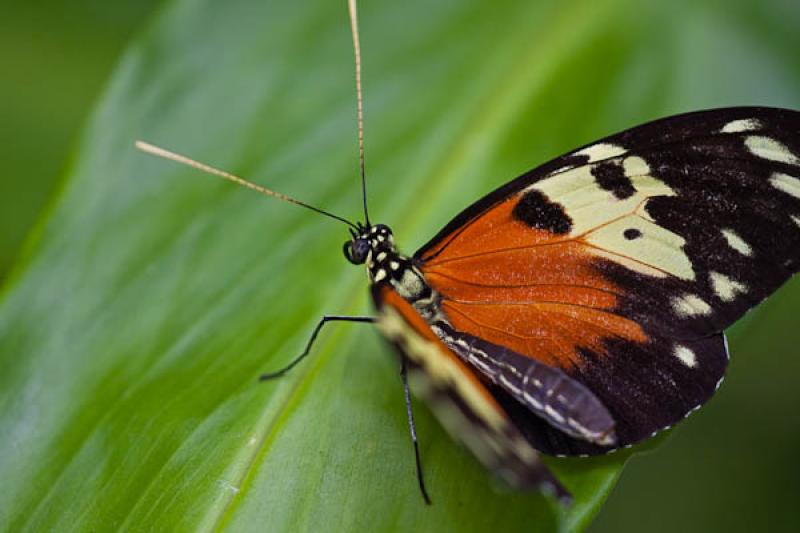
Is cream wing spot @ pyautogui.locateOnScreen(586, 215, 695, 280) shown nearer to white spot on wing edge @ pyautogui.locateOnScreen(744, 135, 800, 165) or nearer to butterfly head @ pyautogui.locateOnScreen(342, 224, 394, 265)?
white spot on wing edge @ pyautogui.locateOnScreen(744, 135, 800, 165)

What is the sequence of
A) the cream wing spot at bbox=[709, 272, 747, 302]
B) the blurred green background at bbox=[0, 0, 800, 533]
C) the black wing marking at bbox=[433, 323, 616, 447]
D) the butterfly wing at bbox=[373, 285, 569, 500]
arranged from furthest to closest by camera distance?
the blurred green background at bbox=[0, 0, 800, 533] → the cream wing spot at bbox=[709, 272, 747, 302] → the black wing marking at bbox=[433, 323, 616, 447] → the butterfly wing at bbox=[373, 285, 569, 500]

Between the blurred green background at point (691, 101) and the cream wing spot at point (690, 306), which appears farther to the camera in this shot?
the blurred green background at point (691, 101)

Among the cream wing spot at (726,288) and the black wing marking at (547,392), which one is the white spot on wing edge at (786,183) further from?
the black wing marking at (547,392)

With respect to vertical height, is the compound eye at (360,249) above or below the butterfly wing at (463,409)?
above

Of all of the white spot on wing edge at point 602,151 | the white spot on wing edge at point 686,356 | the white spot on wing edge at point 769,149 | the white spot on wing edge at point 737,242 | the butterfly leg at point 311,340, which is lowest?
the white spot on wing edge at point 686,356

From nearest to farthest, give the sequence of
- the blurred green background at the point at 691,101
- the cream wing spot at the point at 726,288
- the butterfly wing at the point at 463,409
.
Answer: the butterfly wing at the point at 463,409, the cream wing spot at the point at 726,288, the blurred green background at the point at 691,101

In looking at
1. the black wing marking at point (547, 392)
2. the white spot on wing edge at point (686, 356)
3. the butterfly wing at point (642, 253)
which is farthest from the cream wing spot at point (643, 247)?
the black wing marking at point (547, 392)

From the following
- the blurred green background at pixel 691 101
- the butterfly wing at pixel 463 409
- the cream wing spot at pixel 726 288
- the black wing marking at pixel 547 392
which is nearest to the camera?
the butterfly wing at pixel 463 409

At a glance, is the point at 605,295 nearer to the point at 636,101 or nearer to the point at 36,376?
the point at 636,101

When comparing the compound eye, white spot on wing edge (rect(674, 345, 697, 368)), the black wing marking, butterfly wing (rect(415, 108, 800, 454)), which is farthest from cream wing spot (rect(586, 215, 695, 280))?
the compound eye
